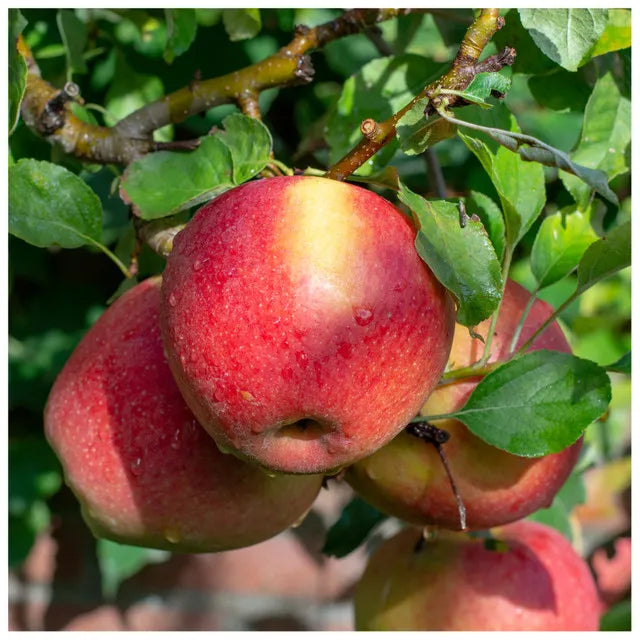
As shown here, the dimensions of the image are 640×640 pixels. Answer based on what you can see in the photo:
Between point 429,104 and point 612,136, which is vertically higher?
point 429,104

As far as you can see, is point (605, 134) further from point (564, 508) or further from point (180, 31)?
point (564, 508)

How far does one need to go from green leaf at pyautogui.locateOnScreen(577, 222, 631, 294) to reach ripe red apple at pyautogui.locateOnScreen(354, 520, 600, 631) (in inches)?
12.2

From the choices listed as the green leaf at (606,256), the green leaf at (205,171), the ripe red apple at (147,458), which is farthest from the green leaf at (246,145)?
the green leaf at (606,256)

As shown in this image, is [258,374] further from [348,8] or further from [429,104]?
[348,8]

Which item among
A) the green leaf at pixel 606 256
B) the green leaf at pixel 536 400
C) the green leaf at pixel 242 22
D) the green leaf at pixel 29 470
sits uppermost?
the green leaf at pixel 242 22

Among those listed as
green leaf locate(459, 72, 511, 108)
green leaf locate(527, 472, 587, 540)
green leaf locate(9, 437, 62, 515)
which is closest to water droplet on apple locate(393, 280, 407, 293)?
green leaf locate(459, 72, 511, 108)

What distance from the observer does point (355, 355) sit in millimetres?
486

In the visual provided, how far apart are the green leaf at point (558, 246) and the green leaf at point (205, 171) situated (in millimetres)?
234

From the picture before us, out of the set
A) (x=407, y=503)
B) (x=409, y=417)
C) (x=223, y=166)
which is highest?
(x=223, y=166)

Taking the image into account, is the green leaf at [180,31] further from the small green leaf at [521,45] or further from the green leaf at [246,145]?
the small green leaf at [521,45]

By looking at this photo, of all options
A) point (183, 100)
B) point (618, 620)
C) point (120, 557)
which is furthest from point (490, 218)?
point (120, 557)

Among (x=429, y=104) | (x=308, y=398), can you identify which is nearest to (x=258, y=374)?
(x=308, y=398)

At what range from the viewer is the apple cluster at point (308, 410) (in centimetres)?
48

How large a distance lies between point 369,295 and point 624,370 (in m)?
0.26
